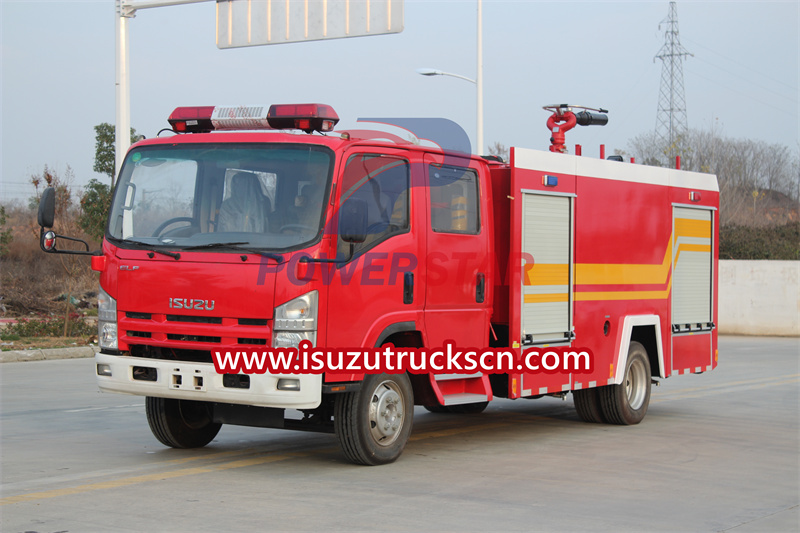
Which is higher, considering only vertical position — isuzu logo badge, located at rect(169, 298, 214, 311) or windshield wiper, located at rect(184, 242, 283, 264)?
windshield wiper, located at rect(184, 242, 283, 264)

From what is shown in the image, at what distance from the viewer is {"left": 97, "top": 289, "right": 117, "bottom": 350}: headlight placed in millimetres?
8180

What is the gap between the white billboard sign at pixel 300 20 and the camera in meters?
14.1

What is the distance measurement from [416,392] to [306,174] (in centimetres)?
241

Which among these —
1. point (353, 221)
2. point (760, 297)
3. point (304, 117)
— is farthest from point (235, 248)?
point (760, 297)

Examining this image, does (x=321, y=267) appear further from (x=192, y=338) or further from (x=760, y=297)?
(x=760, y=297)

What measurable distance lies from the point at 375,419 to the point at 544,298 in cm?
251

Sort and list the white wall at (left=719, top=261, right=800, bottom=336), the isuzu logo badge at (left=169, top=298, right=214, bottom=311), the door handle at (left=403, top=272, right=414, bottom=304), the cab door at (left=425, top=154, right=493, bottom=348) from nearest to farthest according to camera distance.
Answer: the isuzu logo badge at (left=169, top=298, right=214, bottom=311) → the door handle at (left=403, top=272, right=414, bottom=304) → the cab door at (left=425, top=154, right=493, bottom=348) → the white wall at (left=719, top=261, right=800, bottom=336)

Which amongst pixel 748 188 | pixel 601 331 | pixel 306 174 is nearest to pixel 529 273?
pixel 601 331

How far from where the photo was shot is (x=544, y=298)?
9867 mm

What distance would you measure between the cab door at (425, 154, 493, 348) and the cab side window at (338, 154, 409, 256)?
0.35m

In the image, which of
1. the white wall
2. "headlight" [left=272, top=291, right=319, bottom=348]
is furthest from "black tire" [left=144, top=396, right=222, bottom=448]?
the white wall

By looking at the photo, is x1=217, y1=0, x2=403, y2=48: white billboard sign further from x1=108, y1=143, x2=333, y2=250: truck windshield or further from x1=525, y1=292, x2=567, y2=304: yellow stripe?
x1=108, y1=143, x2=333, y2=250: truck windshield

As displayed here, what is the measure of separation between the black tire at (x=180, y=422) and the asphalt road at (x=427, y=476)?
0.52 feet

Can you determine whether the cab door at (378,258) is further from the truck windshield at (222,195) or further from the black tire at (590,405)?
the black tire at (590,405)
